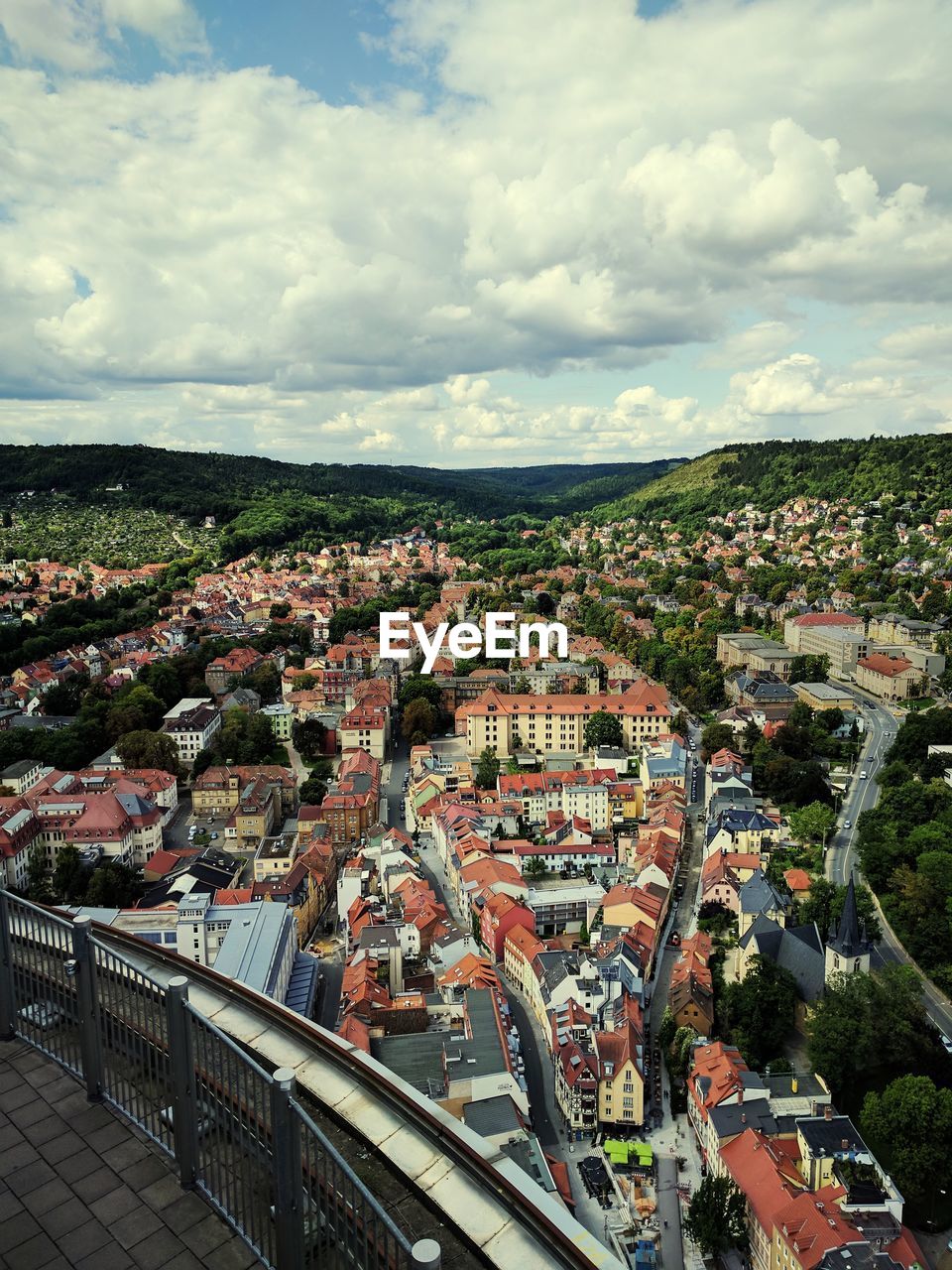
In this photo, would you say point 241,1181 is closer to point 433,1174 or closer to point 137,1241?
point 137,1241

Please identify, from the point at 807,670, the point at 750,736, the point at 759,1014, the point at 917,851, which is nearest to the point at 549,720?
the point at 750,736

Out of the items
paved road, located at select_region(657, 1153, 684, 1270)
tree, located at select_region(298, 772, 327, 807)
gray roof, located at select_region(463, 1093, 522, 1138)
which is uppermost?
gray roof, located at select_region(463, 1093, 522, 1138)

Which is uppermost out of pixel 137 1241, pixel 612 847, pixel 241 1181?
pixel 241 1181

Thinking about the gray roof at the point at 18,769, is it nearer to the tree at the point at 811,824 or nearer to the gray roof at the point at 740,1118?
the gray roof at the point at 740,1118

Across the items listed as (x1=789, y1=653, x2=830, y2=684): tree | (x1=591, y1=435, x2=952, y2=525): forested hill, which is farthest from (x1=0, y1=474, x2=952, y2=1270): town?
(x1=591, y1=435, x2=952, y2=525): forested hill

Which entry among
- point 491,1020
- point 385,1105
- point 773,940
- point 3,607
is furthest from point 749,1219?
point 3,607

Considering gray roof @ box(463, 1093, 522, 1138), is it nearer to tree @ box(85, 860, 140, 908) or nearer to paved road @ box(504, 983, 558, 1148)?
paved road @ box(504, 983, 558, 1148)

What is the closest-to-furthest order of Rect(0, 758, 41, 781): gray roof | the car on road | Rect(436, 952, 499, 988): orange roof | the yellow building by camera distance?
the car on road → the yellow building → Rect(436, 952, 499, 988): orange roof → Rect(0, 758, 41, 781): gray roof
